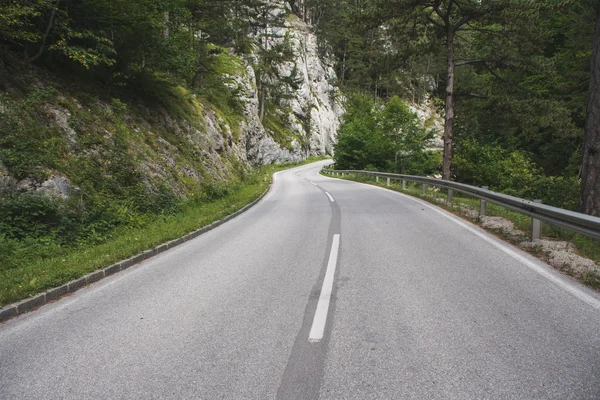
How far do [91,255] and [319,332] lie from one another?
4.97m

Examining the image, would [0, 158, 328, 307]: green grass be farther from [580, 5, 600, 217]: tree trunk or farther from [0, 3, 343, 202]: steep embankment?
[580, 5, 600, 217]: tree trunk

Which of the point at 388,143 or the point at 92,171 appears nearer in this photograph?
the point at 92,171

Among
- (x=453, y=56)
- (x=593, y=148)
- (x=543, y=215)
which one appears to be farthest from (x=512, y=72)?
(x=543, y=215)

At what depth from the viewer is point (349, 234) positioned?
7.77 meters

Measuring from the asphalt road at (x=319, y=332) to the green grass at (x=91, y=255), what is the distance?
468 millimetres

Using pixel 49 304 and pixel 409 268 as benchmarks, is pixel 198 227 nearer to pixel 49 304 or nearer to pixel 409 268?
pixel 49 304

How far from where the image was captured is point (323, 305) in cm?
396

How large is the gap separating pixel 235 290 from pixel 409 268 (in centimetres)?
272

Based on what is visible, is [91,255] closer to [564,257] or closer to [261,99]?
[564,257]

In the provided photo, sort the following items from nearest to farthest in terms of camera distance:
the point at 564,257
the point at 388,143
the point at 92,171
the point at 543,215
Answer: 1. the point at 564,257
2. the point at 543,215
3. the point at 92,171
4. the point at 388,143

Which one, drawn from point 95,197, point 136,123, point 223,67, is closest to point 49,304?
point 95,197

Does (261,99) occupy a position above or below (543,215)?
above

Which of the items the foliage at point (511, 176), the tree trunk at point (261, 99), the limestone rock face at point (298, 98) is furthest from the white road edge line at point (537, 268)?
the tree trunk at point (261, 99)

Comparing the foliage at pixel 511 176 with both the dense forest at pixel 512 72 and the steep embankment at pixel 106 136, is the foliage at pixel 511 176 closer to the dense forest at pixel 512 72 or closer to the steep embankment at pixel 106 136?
the dense forest at pixel 512 72
